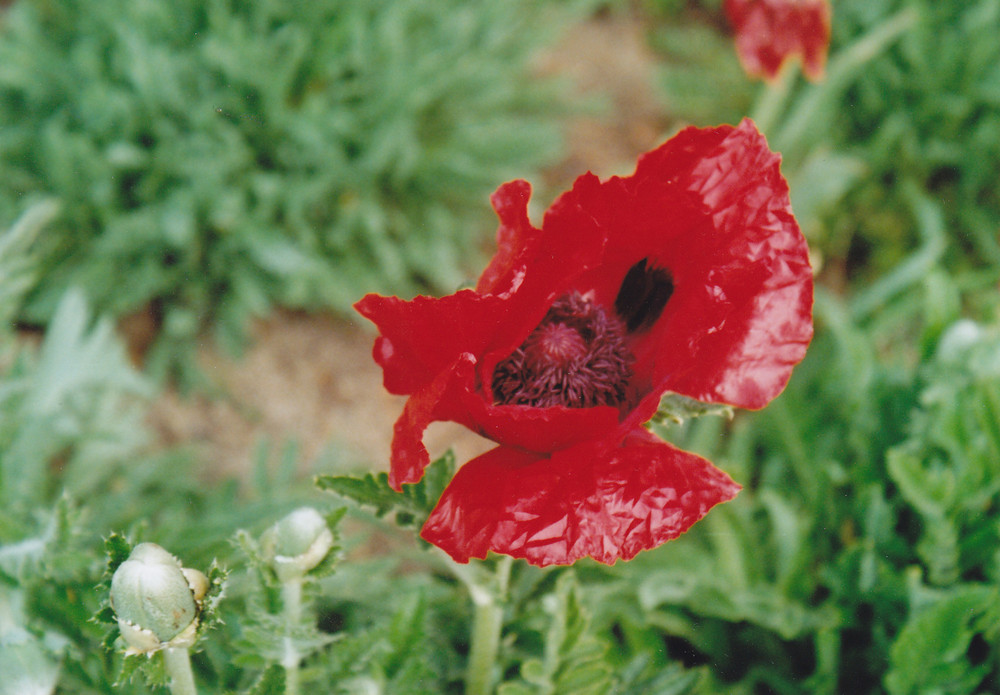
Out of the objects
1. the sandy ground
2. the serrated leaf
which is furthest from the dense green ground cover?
the serrated leaf

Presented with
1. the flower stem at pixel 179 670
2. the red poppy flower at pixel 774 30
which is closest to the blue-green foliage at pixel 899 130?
the red poppy flower at pixel 774 30

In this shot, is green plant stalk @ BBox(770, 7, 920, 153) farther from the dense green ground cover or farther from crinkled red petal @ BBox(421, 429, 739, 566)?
crinkled red petal @ BBox(421, 429, 739, 566)

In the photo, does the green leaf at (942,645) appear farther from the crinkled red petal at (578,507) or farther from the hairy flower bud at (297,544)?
the hairy flower bud at (297,544)

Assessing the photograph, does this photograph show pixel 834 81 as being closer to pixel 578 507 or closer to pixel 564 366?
pixel 564 366

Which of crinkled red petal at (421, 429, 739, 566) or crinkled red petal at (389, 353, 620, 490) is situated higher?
crinkled red petal at (389, 353, 620, 490)

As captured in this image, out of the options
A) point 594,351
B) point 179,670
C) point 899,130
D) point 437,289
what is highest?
point 899,130

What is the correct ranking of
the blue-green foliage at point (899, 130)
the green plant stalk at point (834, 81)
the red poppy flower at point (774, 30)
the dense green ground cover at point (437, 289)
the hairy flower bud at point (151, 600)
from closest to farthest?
the hairy flower bud at point (151, 600) → the dense green ground cover at point (437, 289) → the red poppy flower at point (774, 30) → the green plant stalk at point (834, 81) → the blue-green foliage at point (899, 130)

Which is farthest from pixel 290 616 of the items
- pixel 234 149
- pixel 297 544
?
pixel 234 149
